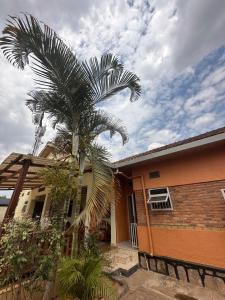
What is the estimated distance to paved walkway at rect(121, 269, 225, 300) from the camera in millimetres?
3471

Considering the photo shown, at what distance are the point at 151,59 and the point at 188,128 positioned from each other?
5082 mm

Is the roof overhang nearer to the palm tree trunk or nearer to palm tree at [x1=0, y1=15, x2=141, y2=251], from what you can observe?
palm tree at [x1=0, y1=15, x2=141, y2=251]

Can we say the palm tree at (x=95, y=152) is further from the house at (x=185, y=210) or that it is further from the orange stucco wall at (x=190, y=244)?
the orange stucco wall at (x=190, y=244)

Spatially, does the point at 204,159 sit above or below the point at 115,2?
below

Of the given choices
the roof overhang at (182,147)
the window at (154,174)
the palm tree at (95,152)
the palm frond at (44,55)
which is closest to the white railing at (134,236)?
the window at (154,174)

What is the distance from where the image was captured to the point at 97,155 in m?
3.69

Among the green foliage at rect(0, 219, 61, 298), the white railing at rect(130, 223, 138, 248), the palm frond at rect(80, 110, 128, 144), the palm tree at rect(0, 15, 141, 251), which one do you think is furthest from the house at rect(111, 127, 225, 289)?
the green foliage at rect(0, 219, 61, 298)

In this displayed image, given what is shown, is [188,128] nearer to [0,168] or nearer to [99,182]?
[99,182]

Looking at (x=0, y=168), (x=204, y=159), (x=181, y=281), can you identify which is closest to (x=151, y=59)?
(x=204, y=159)

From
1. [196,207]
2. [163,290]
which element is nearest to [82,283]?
[163,290]

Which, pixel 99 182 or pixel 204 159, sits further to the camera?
pixel 204 159

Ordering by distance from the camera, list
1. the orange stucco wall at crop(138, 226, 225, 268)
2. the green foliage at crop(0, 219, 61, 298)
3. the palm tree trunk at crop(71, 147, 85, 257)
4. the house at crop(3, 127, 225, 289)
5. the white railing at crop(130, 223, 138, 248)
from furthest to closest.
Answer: the white railing at crop(130, 223, 138, 248)
the house at crop(3, 127, 225, 289)
the orange stucco wall at crop(138, 226, 225, 268)
the palm tree trunk at crop(71, 147, 85, 257)
the green foliage at crop(0, 219, 61, 298)

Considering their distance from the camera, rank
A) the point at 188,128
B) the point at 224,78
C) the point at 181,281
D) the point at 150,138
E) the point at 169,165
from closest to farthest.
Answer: the point at 181,281 < the point at 169,165 < the point at 224,78 < the point at 188,128 < the point at 150,138

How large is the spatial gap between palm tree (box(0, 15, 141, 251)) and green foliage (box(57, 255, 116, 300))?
1702 mm
